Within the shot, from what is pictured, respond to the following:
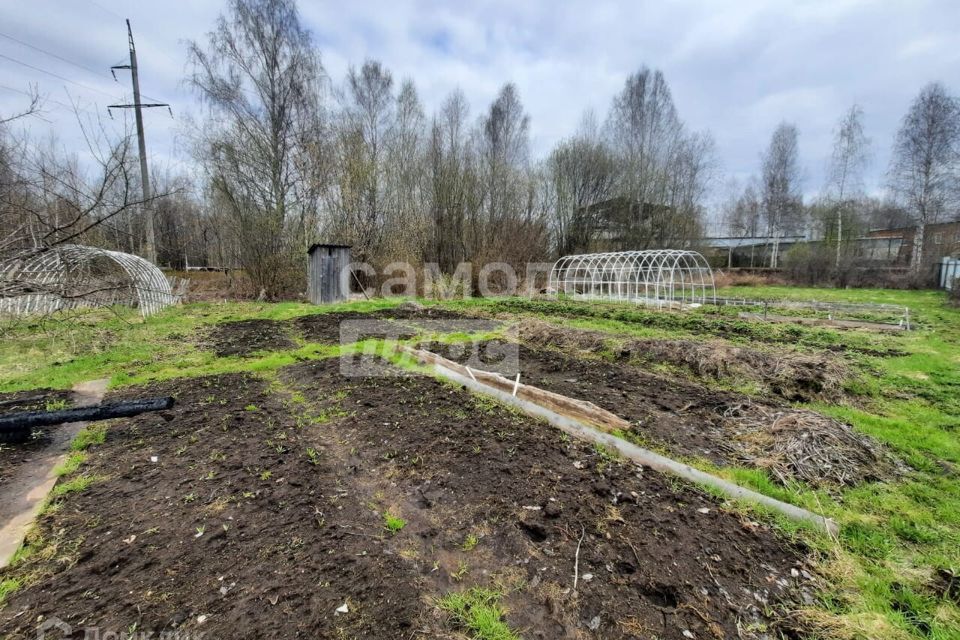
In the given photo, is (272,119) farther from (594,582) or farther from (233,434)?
(594,582)

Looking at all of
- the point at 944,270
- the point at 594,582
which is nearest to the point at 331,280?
the point at 594,582

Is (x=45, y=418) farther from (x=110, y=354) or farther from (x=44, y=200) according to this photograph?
(x=110, y=354)

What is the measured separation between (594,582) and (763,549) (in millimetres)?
1050

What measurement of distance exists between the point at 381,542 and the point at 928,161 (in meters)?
30.1

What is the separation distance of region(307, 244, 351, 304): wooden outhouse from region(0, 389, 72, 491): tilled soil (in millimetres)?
9202

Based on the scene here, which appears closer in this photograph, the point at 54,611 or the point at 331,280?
the point at 54,611

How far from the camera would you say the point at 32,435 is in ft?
11.0

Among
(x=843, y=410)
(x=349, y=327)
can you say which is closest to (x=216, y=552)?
(x=843, y=410)

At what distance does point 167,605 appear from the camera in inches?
65.7

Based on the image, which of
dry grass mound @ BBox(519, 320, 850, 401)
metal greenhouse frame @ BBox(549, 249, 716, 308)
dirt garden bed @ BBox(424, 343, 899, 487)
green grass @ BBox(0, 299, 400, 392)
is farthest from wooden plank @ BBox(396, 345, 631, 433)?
metal greenhouse frame @ BBox(549, 249, 716, 308)

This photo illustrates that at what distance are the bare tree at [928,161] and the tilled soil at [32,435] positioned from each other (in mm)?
28180

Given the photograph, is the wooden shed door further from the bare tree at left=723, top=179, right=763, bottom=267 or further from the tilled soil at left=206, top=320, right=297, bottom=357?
the bare tree at left=723, top=179, right=763, bottom=267

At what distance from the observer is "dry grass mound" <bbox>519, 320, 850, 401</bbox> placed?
459 cm

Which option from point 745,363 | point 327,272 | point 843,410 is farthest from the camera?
point 327,272
